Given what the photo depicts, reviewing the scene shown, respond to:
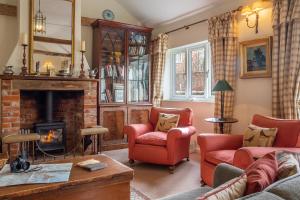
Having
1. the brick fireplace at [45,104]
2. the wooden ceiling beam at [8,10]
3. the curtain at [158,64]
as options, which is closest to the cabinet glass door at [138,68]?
the curtain at [158,64]

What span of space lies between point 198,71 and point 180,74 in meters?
0.51

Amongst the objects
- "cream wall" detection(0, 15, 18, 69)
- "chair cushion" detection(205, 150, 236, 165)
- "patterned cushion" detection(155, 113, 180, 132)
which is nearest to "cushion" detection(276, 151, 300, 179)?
"chair cushion" detection(205, 150, 236, 165)

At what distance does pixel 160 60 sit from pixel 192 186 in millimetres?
2946

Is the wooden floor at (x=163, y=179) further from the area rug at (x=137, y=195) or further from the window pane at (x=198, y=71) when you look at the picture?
the window pane at (x=198, y=71)

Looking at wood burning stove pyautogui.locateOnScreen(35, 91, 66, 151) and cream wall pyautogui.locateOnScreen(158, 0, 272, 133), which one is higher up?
cream wall pyautogui.locateOnScreen(158, 0, 272, 133)

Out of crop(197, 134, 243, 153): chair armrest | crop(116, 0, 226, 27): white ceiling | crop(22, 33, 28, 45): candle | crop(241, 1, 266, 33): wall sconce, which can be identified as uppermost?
crop(116, 0, 226, 27): white ceiling

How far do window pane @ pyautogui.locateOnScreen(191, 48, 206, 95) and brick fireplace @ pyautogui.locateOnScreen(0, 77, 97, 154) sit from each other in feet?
6.12

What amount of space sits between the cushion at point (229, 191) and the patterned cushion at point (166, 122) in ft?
9.03

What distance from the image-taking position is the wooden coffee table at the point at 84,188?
1687 millimetres

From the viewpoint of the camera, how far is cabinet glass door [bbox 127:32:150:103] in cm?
515

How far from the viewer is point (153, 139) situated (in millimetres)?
3551

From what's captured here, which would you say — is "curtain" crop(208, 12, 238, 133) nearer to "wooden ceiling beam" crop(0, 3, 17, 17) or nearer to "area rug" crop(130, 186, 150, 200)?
"area rug" crop(130, 186, 150, 200)

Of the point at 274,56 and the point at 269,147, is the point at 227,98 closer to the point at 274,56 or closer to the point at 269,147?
the point at 274,56

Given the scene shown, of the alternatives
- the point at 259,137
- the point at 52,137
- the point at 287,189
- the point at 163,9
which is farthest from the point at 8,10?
the point at 287,189
